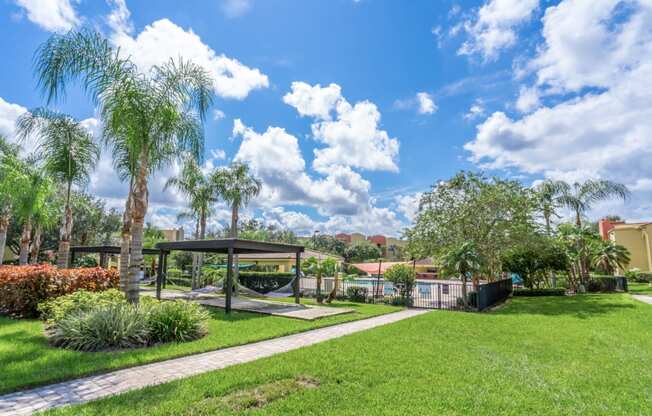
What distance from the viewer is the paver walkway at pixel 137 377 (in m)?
3.99

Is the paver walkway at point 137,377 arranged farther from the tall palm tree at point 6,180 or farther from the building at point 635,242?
the building at point 635,242

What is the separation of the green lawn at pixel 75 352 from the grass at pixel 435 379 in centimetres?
138

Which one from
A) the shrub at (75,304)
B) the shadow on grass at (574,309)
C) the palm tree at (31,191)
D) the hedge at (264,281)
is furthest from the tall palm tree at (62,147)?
the shadow on grass at (574,309)

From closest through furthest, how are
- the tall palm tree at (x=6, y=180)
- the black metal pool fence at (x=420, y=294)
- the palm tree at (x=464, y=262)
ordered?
the tall palm tree at (x=6, y=180), the palm tree at (x=464, y=262), the black metal pool fence at (x=420, y=294)

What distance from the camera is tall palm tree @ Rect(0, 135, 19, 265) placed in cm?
1223

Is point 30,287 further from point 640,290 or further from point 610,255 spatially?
point 610,255

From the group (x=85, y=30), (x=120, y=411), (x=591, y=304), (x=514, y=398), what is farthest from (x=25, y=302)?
(x=591, y=304)

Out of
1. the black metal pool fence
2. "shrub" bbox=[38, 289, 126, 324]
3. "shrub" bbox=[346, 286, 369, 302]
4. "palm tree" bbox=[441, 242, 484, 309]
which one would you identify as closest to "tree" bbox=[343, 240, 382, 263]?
the black metal pool fence

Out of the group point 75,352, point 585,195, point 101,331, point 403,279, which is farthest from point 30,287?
point 585,195

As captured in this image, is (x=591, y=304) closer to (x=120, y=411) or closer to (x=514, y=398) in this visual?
(x=514, y=398)

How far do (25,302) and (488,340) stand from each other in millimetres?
11890

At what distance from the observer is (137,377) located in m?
4.93

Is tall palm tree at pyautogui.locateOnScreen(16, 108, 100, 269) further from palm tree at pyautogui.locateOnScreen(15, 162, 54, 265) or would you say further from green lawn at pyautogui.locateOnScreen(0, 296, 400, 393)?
green lawn at pyautogui.locateOnScreen(0, 296, 400, 393)

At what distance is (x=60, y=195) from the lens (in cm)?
1466
